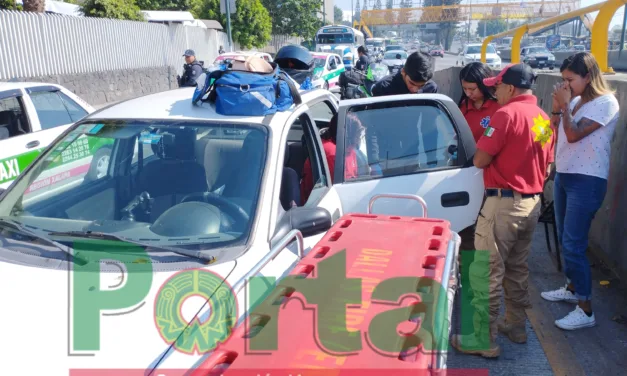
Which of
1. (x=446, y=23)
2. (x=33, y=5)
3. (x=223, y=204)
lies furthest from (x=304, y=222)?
(x=446, y=23)

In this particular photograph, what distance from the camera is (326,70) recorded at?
19.7 meters

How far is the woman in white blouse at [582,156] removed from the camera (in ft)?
12.5

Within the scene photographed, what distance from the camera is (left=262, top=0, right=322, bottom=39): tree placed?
3844cm

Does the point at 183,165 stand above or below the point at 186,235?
above

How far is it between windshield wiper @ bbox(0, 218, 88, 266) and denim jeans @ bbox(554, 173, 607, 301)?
325 cm

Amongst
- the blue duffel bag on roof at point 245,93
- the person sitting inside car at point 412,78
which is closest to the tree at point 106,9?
→ the person sitting inside car at point 412,78

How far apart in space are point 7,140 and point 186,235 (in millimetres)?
4152

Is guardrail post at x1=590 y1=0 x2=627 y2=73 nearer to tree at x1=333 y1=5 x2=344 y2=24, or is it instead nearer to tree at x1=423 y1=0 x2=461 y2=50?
tree at x1=423 y1=0 x2=461 y2=50

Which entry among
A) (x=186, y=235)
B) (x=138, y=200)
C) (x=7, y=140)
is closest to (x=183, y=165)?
(x=138, y=200)

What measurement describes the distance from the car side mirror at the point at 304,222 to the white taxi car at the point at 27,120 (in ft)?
13.0

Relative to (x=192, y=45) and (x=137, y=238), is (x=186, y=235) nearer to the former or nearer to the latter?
(x=137, y=238)

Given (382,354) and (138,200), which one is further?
(138,200)

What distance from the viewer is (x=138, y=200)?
288 centimetres

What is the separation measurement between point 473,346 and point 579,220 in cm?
117
